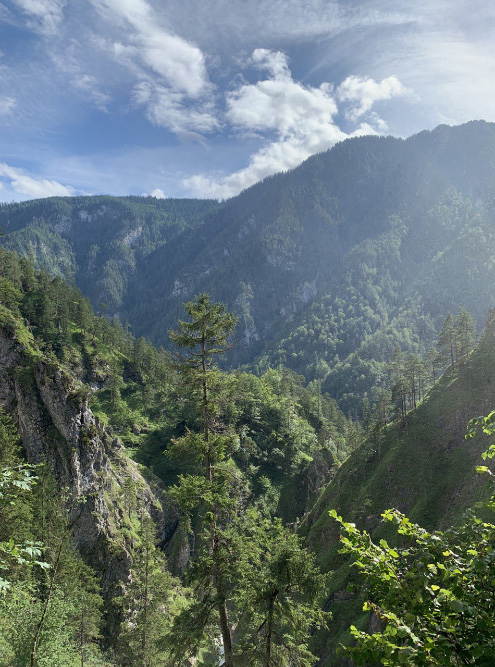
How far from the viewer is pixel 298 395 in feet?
405

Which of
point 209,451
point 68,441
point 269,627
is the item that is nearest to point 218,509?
point 209,451

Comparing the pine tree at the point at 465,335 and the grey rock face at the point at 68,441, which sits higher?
the pine tree at the point at 465,335

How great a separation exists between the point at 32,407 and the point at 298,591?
4183 centimetres

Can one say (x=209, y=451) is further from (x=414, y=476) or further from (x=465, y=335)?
(x=465, y=335)

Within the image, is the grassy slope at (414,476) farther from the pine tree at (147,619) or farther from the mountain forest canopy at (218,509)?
the pine tree at (147,619)

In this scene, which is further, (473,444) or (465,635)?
(473,444)

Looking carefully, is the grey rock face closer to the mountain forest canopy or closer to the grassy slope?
the mountain forest canopy

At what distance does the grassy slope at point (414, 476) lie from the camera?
44.5 metres

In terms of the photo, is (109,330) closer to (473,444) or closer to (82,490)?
(82,490)

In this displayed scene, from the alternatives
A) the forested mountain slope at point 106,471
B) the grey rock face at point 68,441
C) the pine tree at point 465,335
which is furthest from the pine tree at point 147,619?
the pine tree at point 465,335

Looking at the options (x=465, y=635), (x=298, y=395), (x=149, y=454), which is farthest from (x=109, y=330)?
(x=465, y=635)

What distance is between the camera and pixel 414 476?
174ft

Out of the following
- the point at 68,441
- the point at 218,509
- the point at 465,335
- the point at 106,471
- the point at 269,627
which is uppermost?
the point at 465,335

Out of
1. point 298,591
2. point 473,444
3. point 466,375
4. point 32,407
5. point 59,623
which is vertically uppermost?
point 466,375
